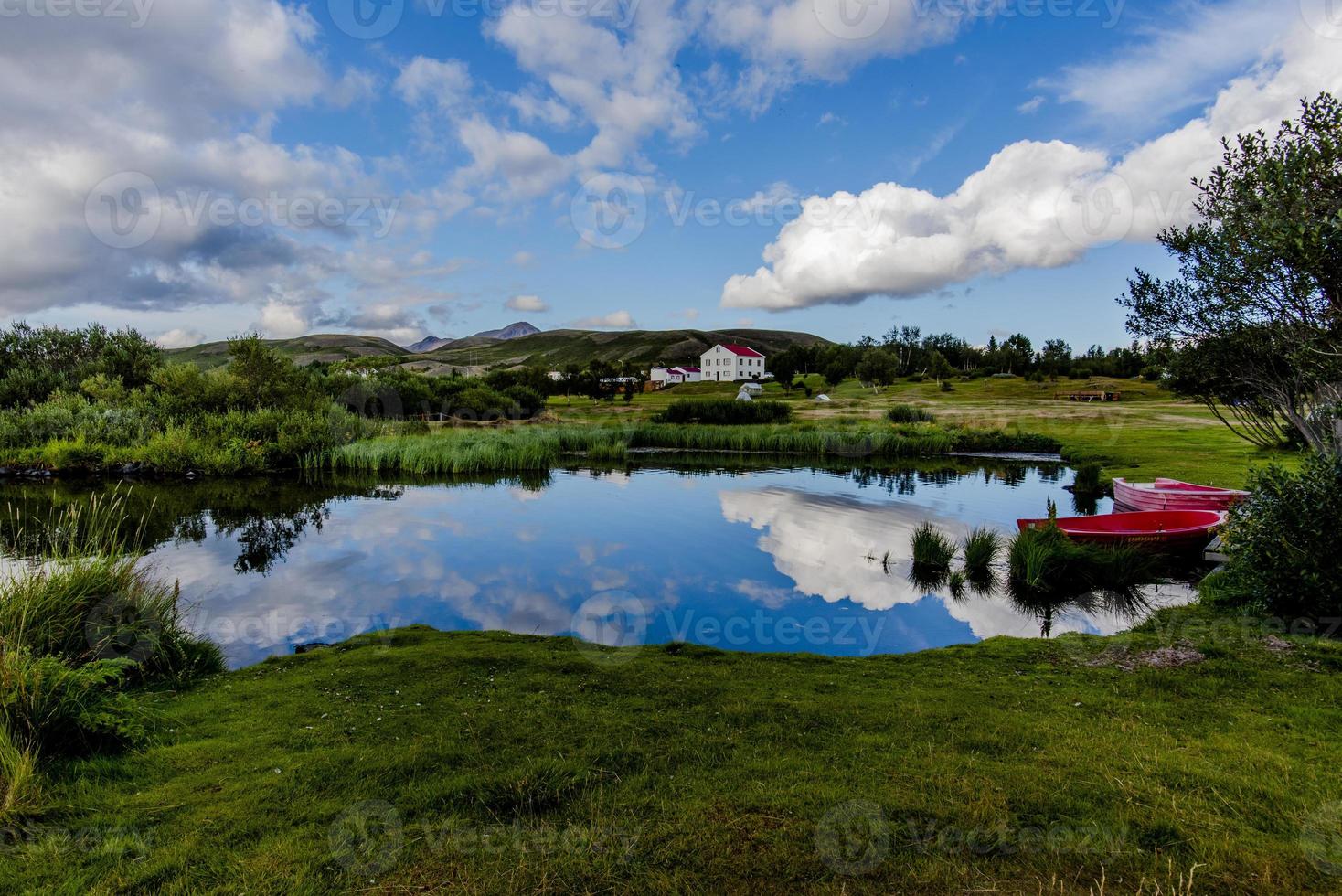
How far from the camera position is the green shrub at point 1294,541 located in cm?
821

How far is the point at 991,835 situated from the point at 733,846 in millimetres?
1522

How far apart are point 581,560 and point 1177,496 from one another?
15.2 m

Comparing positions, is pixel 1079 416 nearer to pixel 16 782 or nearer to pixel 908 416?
pixel 908 416

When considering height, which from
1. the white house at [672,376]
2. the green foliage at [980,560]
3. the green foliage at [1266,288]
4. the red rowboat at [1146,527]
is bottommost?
the green foliage at [980,560]

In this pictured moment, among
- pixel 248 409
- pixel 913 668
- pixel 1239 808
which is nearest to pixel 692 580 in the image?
pixel 913 668

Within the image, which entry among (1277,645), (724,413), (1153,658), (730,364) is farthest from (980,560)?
(730,364)

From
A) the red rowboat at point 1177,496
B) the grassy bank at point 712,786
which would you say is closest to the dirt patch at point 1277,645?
the grassy bank at point 712,786

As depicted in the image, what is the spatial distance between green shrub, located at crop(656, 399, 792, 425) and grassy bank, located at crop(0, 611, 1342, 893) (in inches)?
1885

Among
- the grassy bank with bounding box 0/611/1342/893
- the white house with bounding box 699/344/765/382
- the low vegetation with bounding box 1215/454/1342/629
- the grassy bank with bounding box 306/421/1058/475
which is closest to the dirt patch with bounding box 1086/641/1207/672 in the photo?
the grassy bank with bounding box 0/611/1342/893

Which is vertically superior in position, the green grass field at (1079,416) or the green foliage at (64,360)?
the green foliage at (64,360)

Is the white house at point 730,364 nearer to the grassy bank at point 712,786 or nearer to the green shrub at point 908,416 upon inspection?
the green shrub at point 908,416

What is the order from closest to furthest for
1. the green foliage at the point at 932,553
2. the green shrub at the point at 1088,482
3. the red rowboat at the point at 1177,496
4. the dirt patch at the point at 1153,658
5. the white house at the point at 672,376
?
the dirt patch at the point at 1153,658, the green foliage at the point at 932,553, the red rowboat at the point at 1177,496, the green shrub at the point at 1088,482, the white house at the point at 672,376

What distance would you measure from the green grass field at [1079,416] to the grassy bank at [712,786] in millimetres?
7207

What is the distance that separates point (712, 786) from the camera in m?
4.40
